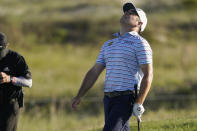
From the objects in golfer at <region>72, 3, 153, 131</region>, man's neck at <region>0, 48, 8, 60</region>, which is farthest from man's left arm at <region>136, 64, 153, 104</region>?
man's neck at <region>0, 48, 8, 60</region>

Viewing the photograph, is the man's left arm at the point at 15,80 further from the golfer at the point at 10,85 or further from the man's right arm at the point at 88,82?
the man's right arm at the point at 88,82

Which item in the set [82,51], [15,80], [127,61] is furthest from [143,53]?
[82,51]

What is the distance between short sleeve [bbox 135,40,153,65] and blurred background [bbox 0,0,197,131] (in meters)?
6.67

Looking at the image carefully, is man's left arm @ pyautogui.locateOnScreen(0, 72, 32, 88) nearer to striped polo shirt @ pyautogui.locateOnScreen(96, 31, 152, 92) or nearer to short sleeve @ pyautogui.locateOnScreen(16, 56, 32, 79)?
short sleeve @ pyautogui.locateOnScreen(16, 56, 32, 79)

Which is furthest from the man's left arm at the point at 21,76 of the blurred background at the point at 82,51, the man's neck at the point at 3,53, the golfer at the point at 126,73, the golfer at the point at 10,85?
the blurred background at the point at 82,51

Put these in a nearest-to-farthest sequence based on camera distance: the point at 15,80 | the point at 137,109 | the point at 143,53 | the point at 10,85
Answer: the point at 137,109 → the point at 143,53 → the point at 15,80 → the point at 10,85

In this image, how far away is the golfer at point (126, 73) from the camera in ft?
20.7

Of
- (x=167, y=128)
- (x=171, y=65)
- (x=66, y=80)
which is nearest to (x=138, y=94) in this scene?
(x=167, y=128)

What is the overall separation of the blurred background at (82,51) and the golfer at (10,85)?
19.8 ft

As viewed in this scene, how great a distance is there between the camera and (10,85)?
23.8 ft

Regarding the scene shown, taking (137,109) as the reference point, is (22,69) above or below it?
above

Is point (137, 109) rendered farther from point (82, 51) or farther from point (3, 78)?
point (82, 51)

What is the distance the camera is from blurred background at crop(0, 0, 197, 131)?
2556cm

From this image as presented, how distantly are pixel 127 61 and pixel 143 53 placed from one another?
0.22 m
